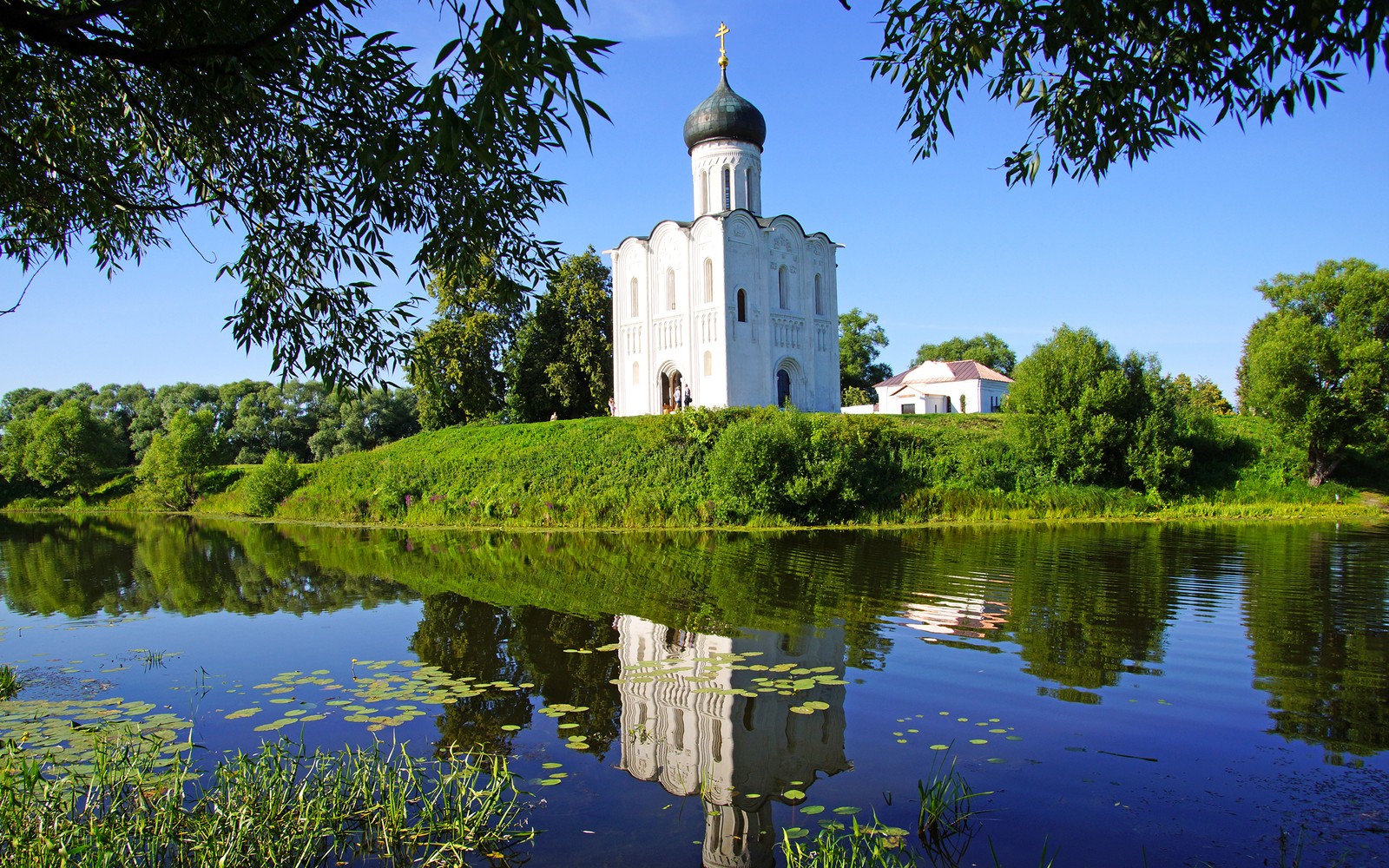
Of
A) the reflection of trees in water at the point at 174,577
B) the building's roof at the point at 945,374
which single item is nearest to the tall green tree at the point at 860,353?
the building's roof at the point at 945,374

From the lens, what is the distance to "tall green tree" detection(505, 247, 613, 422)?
3719cm

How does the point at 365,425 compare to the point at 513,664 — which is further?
the point at 365,425

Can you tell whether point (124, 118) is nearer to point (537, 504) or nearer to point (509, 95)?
point (509, 95)

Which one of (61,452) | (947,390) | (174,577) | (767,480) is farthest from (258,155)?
(61,452)

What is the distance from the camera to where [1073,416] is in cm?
2534

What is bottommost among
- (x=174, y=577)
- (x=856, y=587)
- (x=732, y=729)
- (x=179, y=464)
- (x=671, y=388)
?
(x=732, y=729)

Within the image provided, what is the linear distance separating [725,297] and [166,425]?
152 feet

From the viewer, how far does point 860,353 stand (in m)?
58.4

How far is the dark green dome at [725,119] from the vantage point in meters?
32.1

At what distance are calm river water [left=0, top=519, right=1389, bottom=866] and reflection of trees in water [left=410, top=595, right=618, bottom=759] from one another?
1.5 inches

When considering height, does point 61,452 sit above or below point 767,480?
above

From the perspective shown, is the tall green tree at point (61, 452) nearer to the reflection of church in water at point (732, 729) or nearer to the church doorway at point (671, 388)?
the church doorway at point (671, 388)

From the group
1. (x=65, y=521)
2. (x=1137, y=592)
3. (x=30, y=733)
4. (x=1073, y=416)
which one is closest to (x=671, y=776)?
(x=30, y=733)

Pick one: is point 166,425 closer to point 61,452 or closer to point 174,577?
point 61,452
